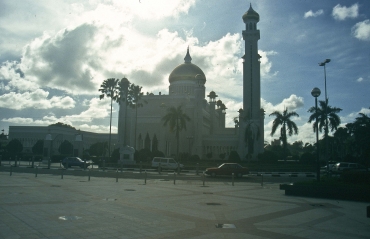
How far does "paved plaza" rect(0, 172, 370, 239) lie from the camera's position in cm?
757

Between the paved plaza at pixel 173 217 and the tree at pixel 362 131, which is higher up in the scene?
the tree at pixel 362 131

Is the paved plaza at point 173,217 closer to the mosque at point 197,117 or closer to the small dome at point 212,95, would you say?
the mosque at point 197,117

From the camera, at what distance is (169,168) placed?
37.0 metres

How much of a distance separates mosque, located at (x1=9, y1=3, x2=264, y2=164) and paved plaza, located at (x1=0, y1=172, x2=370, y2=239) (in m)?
32.9

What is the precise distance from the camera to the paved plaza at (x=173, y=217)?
757 centimetres

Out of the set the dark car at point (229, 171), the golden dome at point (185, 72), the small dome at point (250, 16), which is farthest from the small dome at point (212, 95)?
the dark car at point (229, 171)

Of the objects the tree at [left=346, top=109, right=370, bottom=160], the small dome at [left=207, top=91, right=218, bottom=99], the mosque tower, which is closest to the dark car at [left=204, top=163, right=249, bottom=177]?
the tree at [left=346, top=109, right=370, bottom=160]

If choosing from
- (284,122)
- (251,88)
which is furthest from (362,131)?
(251,88)

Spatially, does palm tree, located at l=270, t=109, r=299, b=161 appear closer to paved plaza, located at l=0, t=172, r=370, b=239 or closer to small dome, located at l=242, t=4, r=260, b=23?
small dome, located at l=242, t=4, r=260, b=23

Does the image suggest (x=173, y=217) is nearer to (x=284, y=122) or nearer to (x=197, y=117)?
(x=284, y=122)

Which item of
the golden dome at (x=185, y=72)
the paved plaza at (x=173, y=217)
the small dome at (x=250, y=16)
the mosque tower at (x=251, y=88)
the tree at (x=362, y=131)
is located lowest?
the paved plaza at (x=173, y=217)

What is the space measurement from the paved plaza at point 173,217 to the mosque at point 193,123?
32917 mm

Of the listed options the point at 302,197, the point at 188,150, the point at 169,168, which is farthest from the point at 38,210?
the point at 188,150

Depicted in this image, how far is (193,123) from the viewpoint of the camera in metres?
70.7
